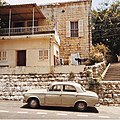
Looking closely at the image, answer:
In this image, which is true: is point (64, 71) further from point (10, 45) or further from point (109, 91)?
point (10, 45)

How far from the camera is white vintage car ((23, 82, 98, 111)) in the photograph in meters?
11.9

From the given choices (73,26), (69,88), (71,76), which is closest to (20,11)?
(73,26)

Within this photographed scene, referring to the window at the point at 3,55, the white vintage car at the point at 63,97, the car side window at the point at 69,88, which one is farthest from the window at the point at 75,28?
the white vintage car at the point at 63,97

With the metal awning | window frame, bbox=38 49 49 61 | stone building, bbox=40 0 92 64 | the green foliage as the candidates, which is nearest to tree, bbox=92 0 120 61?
stone building, bbox=40 0 92 64

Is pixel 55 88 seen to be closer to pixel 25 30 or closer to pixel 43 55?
pixel 43 55

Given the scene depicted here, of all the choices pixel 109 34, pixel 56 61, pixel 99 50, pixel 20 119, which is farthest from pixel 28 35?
pixel 109 34

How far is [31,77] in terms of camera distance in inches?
619

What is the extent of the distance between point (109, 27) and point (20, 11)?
608 inches

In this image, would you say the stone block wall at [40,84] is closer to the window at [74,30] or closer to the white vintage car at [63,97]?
the white vintage car at [63,97]

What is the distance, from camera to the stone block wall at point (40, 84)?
46.6 feet

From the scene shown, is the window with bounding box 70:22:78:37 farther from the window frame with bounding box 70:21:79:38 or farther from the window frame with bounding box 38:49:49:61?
the window frame with bounding box 38:49:49:61

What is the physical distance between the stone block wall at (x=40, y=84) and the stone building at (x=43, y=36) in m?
0.61

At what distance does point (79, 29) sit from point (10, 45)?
24.2ft

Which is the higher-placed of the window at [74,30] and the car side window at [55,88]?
the window at [74,30]
